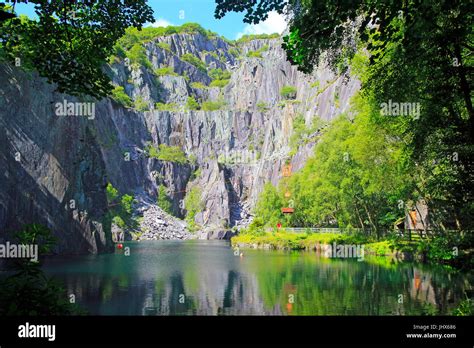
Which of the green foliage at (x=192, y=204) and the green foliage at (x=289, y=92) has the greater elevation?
the green foliage at (x=289, y=92)

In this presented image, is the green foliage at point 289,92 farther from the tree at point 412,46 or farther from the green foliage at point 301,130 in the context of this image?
the tree at point 412,46

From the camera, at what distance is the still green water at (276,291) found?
19438mm

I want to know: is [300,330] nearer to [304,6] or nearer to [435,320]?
[435,320]

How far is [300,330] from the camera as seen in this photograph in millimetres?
7184

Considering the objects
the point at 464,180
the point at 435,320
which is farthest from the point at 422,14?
the point at 464,180

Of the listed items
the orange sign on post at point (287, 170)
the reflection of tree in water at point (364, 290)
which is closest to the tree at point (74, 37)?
the reflection of tree in water at point (364, 290)

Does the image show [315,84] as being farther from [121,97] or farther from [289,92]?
[121,97]

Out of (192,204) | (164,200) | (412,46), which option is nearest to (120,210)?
(164,200)

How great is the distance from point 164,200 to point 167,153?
25104 millimetres

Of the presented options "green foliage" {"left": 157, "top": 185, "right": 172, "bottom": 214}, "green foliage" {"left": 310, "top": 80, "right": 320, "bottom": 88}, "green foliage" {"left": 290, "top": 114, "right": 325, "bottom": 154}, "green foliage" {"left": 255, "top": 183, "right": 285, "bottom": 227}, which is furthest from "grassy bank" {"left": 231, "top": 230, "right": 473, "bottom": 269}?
"green foliage" {"left": 157, "top": 185, "right": 172, "bottom": 214}

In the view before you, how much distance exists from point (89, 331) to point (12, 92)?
46505 mm

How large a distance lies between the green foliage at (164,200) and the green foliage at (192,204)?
7221mm

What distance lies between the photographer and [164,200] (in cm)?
17712

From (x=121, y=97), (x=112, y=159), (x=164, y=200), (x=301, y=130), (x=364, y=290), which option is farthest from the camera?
(x=121, y=97)
